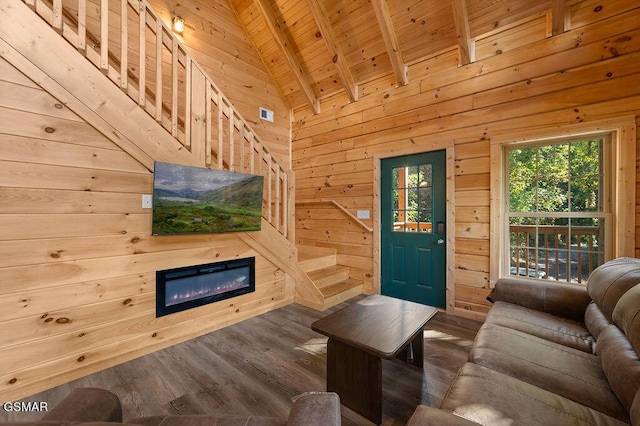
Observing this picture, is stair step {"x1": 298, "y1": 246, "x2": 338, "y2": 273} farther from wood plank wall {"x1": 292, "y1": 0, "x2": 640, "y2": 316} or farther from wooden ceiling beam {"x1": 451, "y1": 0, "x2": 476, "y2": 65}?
wooden ceiling beam {"x1": 451, "y1": 0, "x2": 476, "y2": 65}

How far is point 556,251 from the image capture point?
2.75 meters

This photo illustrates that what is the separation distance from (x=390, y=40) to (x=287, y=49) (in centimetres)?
A: 165

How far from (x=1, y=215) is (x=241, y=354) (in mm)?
2009

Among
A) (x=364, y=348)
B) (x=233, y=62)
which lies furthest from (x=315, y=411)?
(x=233, y=62)

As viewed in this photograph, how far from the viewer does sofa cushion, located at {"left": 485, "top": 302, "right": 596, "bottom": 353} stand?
167 centimetres

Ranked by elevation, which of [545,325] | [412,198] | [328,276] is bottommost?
[328,276]

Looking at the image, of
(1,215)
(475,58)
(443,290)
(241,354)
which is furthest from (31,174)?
(475,58)

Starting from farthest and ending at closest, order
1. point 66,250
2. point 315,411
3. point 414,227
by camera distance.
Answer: point 414,227
point 66,250
point 315,411

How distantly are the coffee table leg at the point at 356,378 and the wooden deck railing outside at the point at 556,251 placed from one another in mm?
2262

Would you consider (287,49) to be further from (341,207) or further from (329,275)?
(329,275)

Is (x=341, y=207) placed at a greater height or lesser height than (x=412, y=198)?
lesser

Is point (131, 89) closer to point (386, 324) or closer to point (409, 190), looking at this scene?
point (386, 324)

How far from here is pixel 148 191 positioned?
7.96 feet

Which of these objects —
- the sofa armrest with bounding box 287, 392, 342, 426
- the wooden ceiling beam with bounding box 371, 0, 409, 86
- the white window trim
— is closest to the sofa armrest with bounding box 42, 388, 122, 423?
the sofa armrest with bounding box 287, 392, 342, 426
